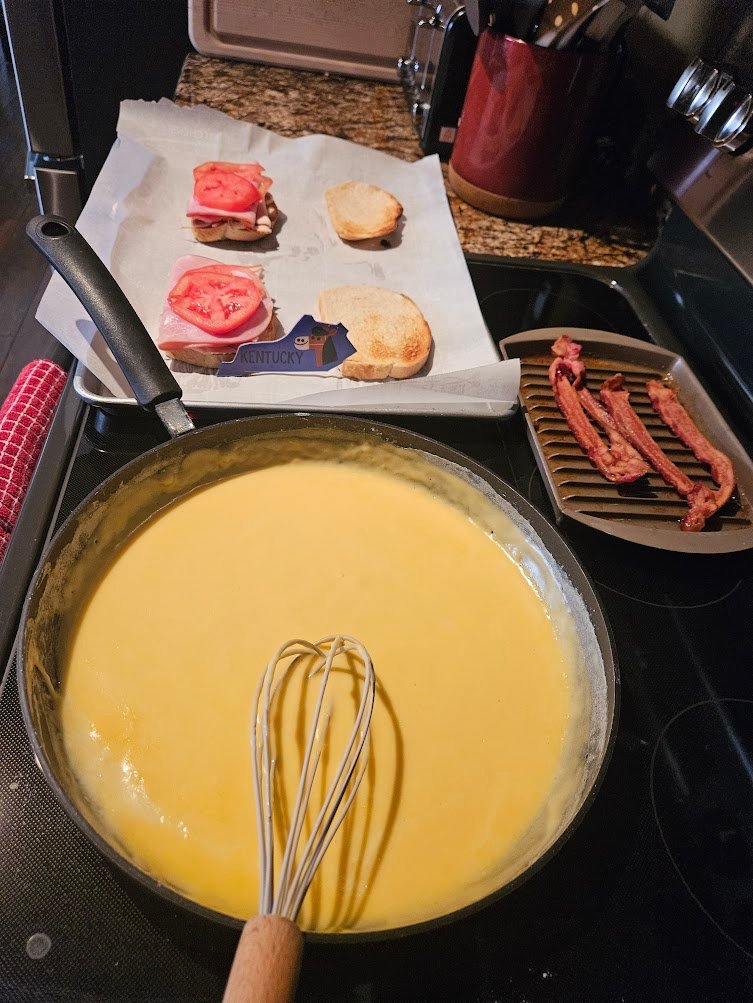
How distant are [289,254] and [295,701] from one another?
1.07 m

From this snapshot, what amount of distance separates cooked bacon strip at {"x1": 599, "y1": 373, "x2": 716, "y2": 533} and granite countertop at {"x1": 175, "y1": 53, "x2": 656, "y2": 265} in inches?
19.1

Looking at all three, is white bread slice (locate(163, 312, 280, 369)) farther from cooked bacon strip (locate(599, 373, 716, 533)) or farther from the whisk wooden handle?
the whisk wooden handle

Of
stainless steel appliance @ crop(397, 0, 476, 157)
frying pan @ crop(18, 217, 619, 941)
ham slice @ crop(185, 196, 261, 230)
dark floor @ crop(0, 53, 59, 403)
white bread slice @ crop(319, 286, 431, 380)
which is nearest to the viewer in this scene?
frying pan @ crop(18, 217, 619, 941)

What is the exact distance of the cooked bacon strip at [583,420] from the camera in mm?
1050

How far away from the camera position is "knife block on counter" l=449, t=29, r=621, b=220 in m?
1.29

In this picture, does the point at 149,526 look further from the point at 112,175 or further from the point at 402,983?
the point at 112,175

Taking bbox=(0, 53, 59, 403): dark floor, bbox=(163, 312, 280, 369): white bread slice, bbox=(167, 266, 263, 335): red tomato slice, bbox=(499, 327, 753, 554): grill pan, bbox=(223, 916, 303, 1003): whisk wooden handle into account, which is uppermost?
bbox=(223, 916, 303, 1003): whisk wooden handle

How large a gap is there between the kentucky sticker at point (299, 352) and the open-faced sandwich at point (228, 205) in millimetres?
343

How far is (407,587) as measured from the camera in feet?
2.71

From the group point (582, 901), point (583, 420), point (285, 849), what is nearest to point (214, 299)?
point (583, 420)

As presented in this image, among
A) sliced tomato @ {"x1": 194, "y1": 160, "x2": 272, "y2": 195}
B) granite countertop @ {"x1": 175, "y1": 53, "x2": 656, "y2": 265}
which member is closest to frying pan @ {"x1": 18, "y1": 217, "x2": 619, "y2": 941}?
sliced tomato @ {"x1": 194, "y1": 160, "x2": 272, "y2": 195}

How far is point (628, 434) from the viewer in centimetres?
114

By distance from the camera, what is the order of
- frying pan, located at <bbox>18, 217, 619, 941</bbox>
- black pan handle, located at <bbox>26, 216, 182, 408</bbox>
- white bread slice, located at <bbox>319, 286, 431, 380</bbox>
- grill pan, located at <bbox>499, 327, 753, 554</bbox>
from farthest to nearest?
white bread slice, located at <bbox>319, 286, 431, 380</bbox> < grill pan, located at <bbox>499, 327, 753, 554</bbox> < black pan handle, located at <bbox>26, 216, 182, 408</bbox> < frying pan, located at <bbox>18, 217, 619, 941</bbox>

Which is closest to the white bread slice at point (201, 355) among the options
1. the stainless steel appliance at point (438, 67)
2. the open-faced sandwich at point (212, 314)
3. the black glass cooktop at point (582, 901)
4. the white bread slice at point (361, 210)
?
the open-faced sandwich at point (212, 314)
